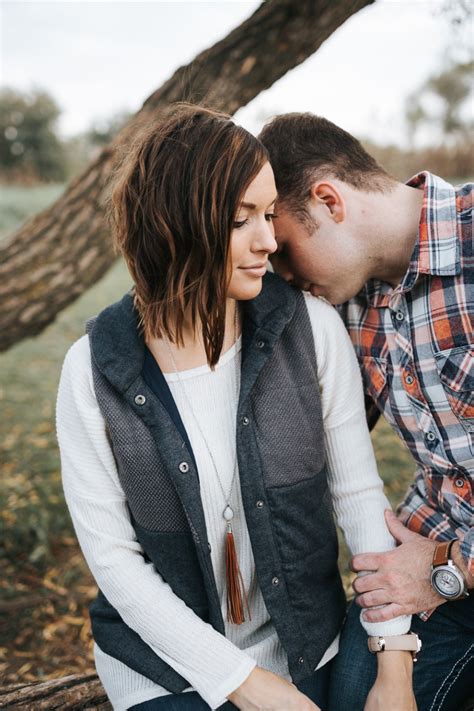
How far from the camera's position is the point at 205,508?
6.30 ft

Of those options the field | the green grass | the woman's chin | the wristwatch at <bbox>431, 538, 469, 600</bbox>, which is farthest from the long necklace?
the green grass

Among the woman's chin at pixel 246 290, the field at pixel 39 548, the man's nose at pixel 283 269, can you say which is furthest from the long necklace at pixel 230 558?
the field at pixel 39 548

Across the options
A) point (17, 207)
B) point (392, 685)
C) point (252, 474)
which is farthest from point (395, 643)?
point (17, 207)

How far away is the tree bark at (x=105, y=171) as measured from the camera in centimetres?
299

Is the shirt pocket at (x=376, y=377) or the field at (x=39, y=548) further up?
the shirt pocket at (x=376, y=377)

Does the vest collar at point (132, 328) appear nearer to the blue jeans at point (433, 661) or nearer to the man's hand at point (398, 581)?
the man's hand at point (398, 581)

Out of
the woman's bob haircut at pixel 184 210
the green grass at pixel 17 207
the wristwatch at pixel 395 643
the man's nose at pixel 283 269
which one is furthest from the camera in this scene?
the green grass at pixel 17 207

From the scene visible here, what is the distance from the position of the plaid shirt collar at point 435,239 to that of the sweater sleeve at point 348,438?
0.82 ft

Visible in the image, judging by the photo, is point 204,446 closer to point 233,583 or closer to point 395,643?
point 233,583

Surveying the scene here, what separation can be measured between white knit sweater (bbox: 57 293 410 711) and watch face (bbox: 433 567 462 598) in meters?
0.15

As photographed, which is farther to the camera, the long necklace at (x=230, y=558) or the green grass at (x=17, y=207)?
the green grass at (x=17, y=207)

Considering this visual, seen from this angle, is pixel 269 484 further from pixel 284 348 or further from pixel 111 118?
pixel 111 118

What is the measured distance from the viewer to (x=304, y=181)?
212 centimetres

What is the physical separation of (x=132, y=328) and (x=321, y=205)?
2.50 ft
